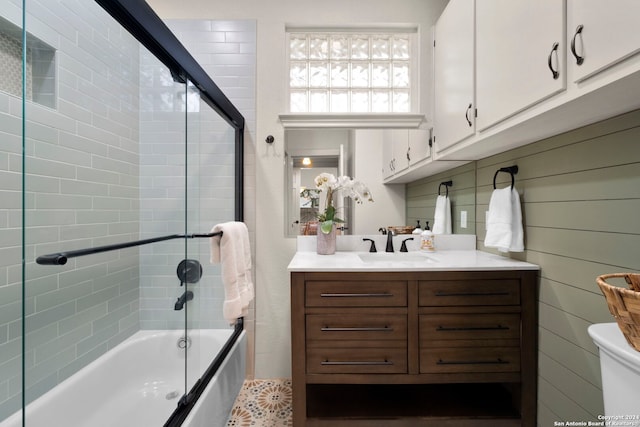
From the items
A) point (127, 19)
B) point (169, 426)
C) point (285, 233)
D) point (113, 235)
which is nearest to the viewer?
point (127, 19)

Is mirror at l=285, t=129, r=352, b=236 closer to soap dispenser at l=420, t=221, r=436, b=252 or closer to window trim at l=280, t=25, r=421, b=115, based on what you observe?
window trim at l=280, t=25, r=421, b=115

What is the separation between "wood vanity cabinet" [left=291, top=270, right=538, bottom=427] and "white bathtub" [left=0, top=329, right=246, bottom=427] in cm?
44

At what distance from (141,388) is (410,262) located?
1.47 m

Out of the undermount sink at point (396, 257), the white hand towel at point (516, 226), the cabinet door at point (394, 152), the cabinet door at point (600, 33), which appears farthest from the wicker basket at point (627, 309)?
the cabinet door at point (394, 152)

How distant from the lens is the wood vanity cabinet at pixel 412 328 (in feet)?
4.44

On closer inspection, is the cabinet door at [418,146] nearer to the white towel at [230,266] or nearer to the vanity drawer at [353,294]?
the vanity drawer at [353,294]

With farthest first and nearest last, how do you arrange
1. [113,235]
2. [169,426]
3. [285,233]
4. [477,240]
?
[285,233] < [477,240] < [113,235] < [169,426]

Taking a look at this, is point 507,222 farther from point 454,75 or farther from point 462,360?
point 454,75

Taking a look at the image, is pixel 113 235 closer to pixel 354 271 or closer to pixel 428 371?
pixel 354 271

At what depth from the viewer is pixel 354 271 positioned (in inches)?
53.5

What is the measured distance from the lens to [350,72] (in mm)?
1971

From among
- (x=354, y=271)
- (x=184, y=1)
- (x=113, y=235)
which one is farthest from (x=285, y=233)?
(x=184, y=1)

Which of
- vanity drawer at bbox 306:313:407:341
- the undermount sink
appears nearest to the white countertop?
the undermount sink

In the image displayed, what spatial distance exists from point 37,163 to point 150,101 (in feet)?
1.88
